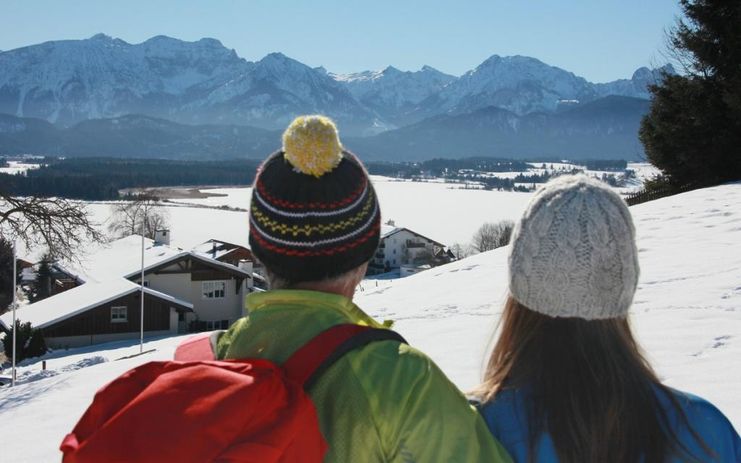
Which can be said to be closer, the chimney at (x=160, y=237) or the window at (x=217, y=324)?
the window at (x=217, y=324)

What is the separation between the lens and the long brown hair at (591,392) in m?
1.50

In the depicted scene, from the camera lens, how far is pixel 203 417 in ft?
3.81

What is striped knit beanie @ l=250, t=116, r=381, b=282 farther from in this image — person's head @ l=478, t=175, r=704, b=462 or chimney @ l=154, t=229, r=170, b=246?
chimney @ l=154, t=229, r=170, b=246

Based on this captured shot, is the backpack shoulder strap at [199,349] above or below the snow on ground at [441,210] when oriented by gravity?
above

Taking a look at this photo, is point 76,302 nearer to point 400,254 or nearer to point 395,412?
point 395,412

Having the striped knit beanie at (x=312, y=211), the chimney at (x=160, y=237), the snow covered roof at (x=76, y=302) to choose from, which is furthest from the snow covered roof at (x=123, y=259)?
the striped knit beanie at (x=312, y=211)

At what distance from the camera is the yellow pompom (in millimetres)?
1550

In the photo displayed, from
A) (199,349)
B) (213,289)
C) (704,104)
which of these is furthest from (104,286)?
(199,349)

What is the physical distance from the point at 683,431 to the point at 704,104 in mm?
19518

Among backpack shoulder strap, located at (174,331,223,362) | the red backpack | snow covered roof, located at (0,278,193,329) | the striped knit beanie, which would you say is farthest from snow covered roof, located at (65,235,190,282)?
the red backpack

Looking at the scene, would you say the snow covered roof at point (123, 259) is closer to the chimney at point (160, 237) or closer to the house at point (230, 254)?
the chimney at point (160, 237)

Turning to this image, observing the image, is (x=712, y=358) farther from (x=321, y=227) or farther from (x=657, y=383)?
(x=321, y=227)

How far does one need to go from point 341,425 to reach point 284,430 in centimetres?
19

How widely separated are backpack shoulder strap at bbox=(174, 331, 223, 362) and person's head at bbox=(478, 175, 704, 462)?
762 mm
